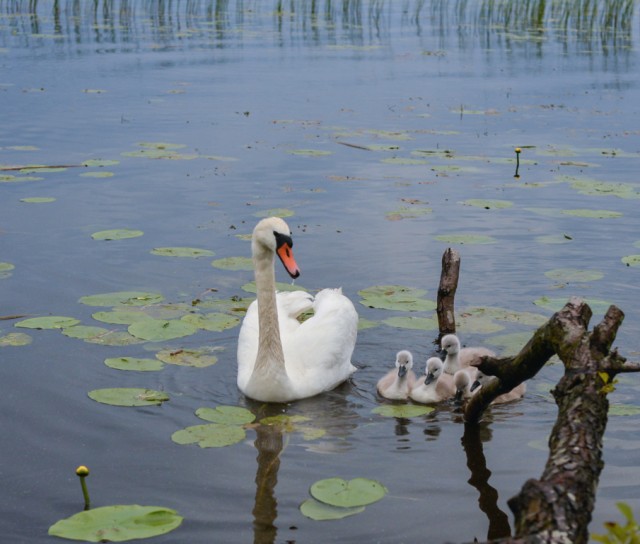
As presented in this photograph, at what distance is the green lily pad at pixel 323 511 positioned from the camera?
17.2ft

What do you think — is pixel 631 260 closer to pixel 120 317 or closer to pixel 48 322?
pixel 120 317

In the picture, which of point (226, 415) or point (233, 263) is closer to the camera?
point (226, 415)

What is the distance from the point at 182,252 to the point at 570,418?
6.04 meters

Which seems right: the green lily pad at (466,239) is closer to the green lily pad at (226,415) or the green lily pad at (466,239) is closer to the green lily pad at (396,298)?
the green lily pad at (396,298)

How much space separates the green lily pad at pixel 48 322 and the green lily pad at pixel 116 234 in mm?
2259

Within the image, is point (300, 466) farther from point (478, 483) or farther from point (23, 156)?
point (23, 156)

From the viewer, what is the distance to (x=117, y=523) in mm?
5051

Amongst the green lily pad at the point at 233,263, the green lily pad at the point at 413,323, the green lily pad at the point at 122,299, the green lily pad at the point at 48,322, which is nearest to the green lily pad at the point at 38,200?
the green lily pad at the point at 233,263

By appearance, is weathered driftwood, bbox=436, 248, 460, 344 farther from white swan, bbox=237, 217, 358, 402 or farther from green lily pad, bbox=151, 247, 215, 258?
green lily pad, bbox=151, 247, 215, 258

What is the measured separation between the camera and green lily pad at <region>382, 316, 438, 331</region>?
8.05 meters

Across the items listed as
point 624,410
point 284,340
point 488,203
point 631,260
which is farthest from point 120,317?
point 488,203

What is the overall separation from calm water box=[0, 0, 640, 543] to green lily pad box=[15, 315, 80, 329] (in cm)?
7

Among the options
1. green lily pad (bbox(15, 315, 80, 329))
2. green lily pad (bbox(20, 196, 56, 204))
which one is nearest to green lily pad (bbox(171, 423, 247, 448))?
green lily pad (bbox(15, 315, 80, 329))

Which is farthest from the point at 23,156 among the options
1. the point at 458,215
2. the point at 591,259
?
the point at 591,259
